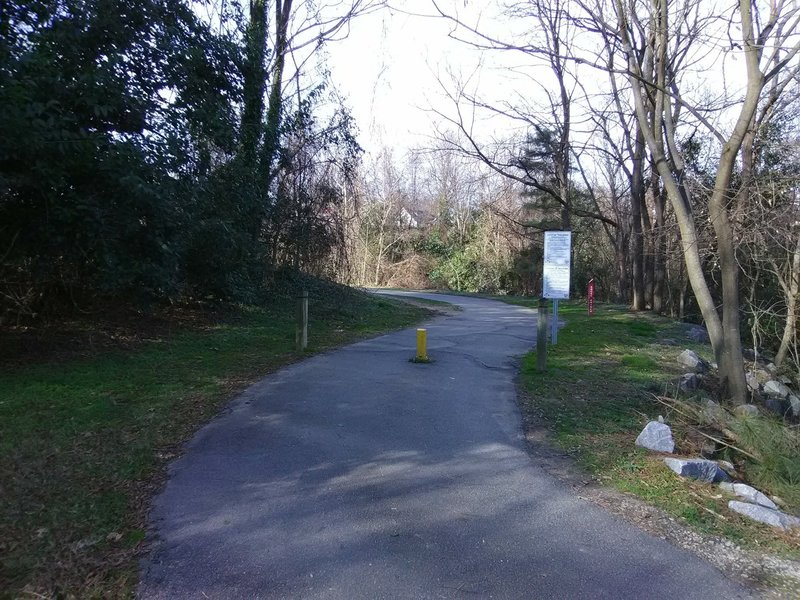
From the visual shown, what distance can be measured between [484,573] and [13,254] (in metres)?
8.36

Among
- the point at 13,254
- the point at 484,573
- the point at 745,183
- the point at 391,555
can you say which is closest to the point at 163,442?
the point at 391,555

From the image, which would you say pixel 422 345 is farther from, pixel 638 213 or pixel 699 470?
pixel 638 213

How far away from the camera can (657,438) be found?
5930 mm

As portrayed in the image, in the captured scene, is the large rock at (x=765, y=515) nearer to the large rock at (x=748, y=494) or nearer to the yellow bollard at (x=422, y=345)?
the large rock at (x=748, y=494)

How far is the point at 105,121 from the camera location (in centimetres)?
849

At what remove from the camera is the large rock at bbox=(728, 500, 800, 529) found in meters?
4.32

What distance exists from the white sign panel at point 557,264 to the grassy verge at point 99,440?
4.61 m

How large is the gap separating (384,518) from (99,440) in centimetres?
315

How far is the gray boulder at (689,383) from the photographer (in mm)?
8830

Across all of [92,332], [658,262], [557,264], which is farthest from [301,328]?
[658,262]

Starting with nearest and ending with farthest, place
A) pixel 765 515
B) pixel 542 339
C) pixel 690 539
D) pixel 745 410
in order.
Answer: pixel 690 539, pixel 765 515, pixel 745 410, pixel 542 339

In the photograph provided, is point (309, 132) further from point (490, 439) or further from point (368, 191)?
point (368, 191)

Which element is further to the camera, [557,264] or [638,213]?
[638,213]

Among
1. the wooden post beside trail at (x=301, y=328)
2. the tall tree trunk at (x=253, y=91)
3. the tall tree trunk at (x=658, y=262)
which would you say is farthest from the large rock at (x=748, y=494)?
the tall tree trunk at (x=658, y=262)
